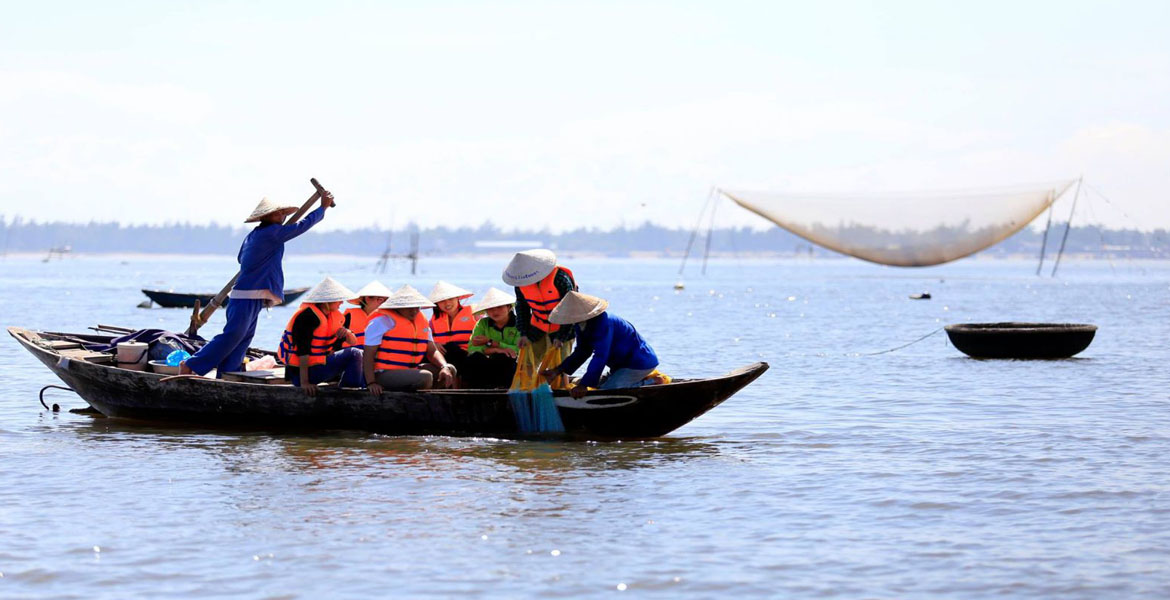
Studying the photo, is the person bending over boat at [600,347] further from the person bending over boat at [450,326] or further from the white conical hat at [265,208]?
the white conical hat at [265,208]

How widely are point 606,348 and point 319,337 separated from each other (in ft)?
9.56

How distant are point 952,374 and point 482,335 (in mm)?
11394

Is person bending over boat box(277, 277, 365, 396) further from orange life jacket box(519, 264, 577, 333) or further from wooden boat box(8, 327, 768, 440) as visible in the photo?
orange life jacket box(519, 264, 577, 333)

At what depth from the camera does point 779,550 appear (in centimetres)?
846

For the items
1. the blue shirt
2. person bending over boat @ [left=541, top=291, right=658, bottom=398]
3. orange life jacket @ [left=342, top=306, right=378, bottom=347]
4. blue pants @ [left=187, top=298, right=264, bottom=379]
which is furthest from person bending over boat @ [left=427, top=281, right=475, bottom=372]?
blue pants @ [left=187, top=298, right=264, bottom=379]

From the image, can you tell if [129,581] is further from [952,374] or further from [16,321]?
[16,321]

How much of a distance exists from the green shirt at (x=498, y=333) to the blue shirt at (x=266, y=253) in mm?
1850

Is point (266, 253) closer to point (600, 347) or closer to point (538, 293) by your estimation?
point (538, 293)

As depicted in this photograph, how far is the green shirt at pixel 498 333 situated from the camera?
42.9 feet

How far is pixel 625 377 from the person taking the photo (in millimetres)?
12227

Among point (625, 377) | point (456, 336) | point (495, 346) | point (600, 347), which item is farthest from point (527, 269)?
point (456, 336)

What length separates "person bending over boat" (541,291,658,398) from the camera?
11.5 metres

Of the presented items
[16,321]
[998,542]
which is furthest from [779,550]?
[16,321]

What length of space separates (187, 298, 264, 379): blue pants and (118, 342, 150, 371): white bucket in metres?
0.80
